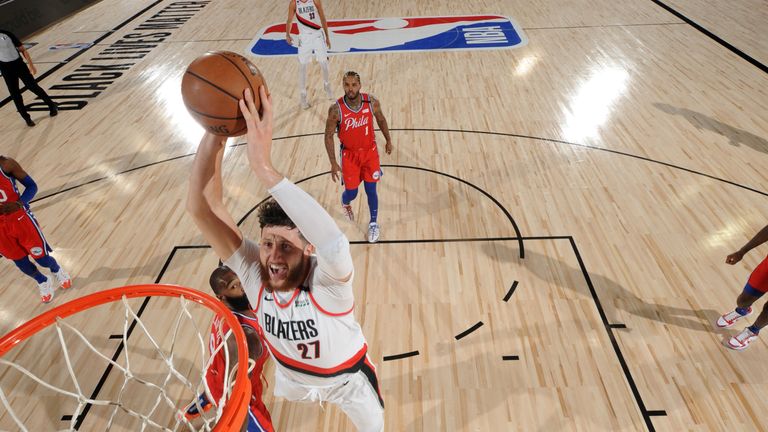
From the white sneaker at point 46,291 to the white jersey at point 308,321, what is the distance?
9.76ft

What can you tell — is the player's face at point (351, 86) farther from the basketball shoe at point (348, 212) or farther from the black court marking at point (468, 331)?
the black court marking at point (468, 331)

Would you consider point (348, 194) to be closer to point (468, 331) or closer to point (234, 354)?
point (468, 331)

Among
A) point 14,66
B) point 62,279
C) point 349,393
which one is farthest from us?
point 14,66

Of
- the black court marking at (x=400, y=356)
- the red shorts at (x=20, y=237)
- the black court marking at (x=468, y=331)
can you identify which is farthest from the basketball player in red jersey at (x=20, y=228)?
the black court marking at (x=468, y=331)

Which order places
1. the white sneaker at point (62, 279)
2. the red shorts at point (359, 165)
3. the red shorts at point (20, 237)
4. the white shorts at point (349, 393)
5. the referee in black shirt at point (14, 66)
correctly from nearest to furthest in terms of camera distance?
the white shorts at point (349, 393) < the red shorts at point (20, 237) < the white sneaker at point (62, 279) < the red shorts at point (359, 165) < the referee in black shirt at point (14, 66)

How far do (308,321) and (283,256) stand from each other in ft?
1.04

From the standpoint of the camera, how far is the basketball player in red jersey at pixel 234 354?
7.97 ft

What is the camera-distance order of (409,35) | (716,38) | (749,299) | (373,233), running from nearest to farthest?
(749,299)
(373,233)
(716,38)
(409,35)

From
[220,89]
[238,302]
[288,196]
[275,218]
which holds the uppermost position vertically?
[220,89]

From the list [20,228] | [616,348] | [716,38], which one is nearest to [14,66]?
[20,228]

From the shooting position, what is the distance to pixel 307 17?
6508mm

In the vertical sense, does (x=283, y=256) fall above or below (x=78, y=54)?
above

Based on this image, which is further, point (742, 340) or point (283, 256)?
point (742, 340)

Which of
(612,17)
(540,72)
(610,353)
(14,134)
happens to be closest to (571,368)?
(610,353)
